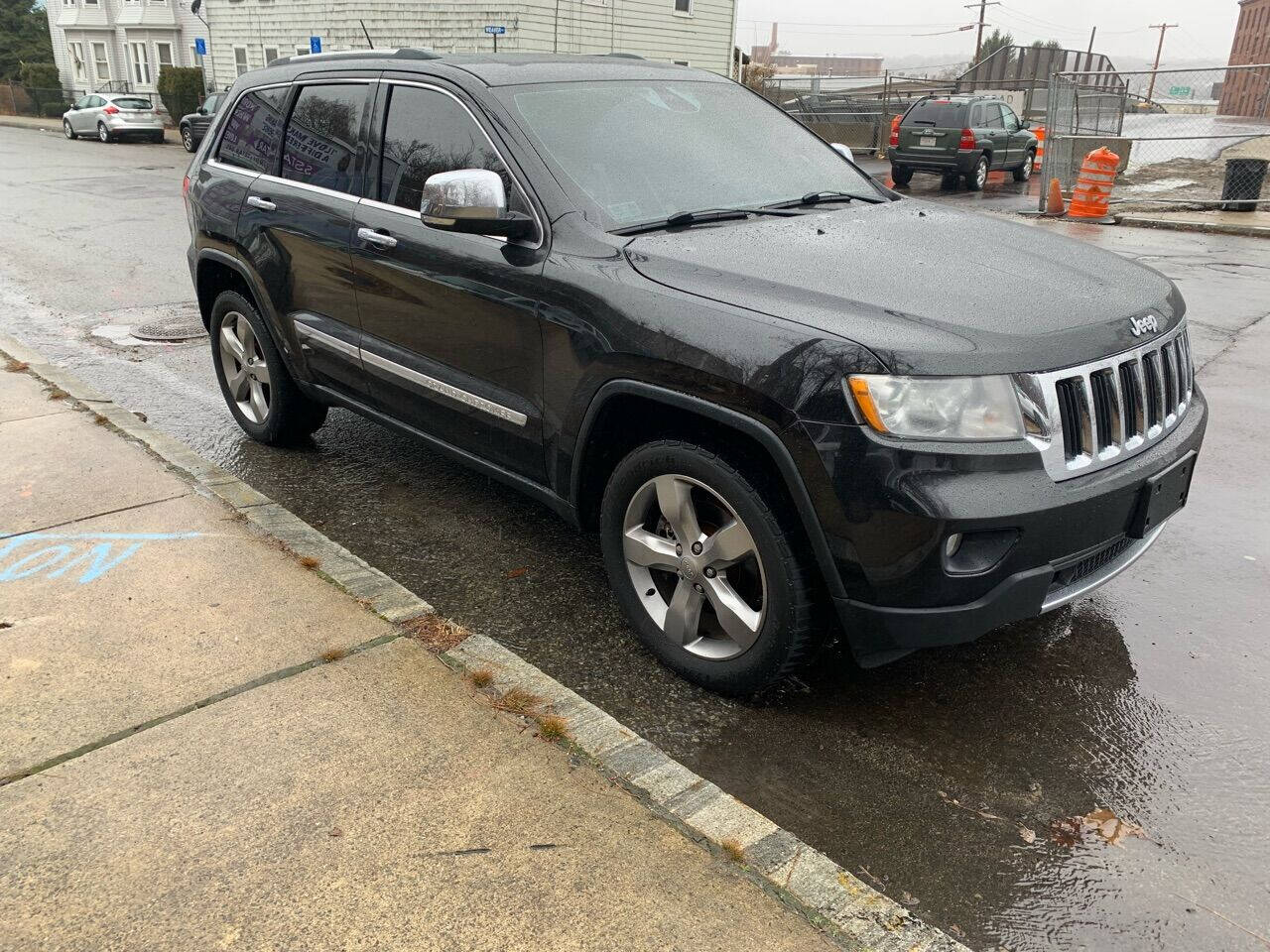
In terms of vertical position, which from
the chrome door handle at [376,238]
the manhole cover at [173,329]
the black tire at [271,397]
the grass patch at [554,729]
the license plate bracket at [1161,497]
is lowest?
the manhole cover at [173,329]

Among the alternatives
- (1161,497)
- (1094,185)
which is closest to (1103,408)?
(1161,497)

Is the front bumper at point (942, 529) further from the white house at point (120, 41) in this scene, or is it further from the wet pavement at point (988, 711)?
the white house at point (120, 41)

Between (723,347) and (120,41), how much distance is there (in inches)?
2002

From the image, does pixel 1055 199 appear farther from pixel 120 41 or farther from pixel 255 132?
pixel 120 41

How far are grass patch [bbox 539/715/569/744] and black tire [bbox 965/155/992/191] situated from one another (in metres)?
18.9

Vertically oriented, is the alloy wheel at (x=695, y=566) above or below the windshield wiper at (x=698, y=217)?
below

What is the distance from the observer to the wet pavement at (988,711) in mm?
2518

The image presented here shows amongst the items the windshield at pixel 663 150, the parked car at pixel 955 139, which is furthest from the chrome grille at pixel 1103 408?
the parked car at pixel 955 139

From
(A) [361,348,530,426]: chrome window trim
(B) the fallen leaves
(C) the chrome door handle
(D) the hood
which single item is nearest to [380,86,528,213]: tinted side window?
(C) the chrome door handle

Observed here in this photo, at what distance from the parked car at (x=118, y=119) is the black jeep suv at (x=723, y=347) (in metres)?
31.3

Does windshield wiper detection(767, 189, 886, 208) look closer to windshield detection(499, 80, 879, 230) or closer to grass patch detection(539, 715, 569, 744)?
windshield detection(499, 80, 879, 230)

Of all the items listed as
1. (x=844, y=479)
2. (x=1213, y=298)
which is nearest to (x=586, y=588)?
(x=844, y=479)

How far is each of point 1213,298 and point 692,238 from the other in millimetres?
8331

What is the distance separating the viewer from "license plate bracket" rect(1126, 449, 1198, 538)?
295cm
